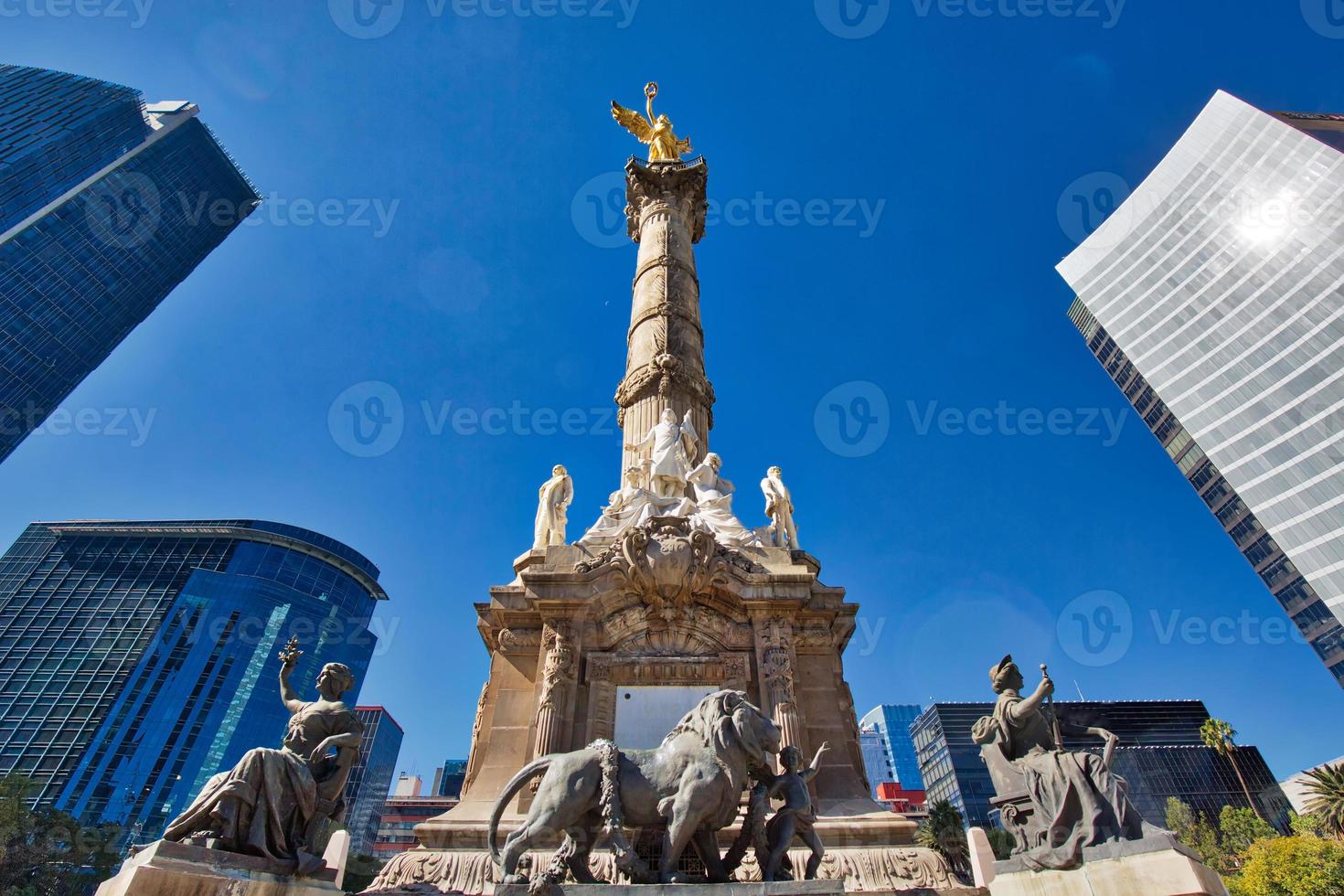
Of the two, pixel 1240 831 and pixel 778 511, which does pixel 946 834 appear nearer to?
pixel 1240 831

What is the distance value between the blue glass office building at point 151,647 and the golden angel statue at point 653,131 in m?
65.9

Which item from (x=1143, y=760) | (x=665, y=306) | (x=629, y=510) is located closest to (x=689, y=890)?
(x=629, y=510)

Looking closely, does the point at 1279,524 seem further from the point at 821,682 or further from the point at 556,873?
Result: the point at 556,873

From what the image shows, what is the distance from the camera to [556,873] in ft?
18.4

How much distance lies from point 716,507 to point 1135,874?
8.17m

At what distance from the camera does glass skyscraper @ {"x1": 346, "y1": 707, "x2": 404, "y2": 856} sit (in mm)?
75625

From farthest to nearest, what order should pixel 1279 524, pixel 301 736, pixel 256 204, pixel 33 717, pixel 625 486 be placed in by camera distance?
pixel 256 204, pixel 33 717, pixel 1279 524, pixel 625 486, pixel 301 736

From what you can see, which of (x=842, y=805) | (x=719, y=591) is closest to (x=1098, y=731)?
(x=842, y=805)

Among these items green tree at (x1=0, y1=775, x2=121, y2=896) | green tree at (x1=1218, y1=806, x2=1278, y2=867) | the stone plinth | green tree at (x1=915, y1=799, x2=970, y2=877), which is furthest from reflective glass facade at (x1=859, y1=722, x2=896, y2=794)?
the stone plinth

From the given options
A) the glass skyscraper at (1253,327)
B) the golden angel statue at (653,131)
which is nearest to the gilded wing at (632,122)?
the golden angel statue at (653,131)

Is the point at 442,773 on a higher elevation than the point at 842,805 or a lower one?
higher

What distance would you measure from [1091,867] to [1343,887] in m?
27.2

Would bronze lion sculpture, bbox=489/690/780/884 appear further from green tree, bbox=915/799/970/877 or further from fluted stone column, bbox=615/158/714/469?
green tree, bbox=915/799/970/877

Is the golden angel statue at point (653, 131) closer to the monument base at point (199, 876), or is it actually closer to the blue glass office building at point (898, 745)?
the monument base at point (199, 876)
